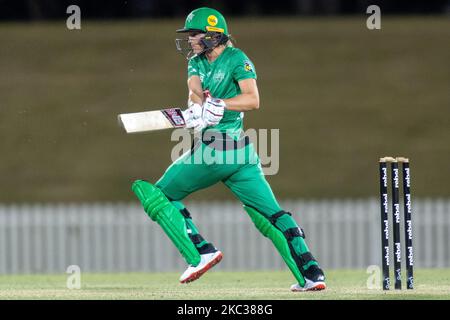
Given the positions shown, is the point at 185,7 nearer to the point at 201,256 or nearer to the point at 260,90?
the point at 260,90

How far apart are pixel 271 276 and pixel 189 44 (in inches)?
109

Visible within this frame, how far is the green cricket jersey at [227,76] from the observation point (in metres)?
7.27

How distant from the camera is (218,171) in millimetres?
7277

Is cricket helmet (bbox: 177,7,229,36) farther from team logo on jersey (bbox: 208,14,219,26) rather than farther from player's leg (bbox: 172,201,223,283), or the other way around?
player's leg (bbox: 172,201,223,283)

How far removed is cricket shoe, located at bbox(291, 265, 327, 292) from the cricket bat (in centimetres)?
117

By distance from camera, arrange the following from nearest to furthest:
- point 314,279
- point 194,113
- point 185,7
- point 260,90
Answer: point 194,113 < point 314,279 < point 260,90 < point 185,7

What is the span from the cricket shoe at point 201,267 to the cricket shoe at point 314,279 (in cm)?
55

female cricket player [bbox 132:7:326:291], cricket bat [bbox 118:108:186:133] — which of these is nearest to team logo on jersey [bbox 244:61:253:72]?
female cricket player [bbox 132:7:326:291]

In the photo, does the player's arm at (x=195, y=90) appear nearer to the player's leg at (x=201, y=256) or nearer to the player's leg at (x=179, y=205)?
the player's leg at (x=179, y=205)

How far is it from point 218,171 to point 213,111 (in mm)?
413

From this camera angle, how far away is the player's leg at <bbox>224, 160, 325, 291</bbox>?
7.29 m

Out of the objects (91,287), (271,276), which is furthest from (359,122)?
(91,287)
